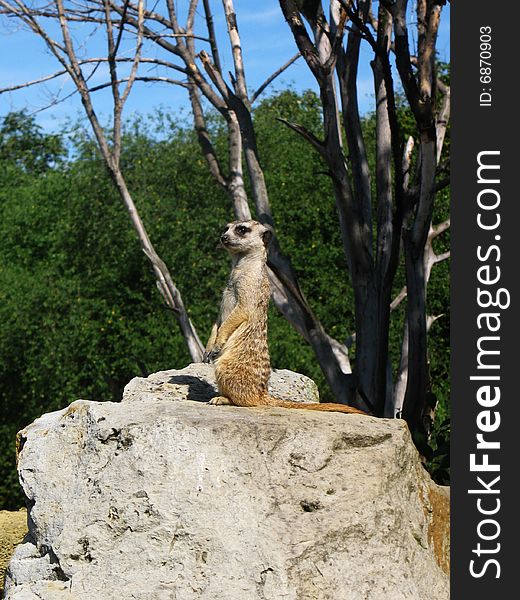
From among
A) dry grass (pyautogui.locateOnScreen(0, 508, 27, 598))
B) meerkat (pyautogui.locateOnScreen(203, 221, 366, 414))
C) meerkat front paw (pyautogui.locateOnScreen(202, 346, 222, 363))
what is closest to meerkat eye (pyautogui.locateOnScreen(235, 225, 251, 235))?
meerkat (pyautogui.locateOnScreen(203, 221, 366, 414))

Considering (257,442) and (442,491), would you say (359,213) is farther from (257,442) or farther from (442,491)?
(257,442)

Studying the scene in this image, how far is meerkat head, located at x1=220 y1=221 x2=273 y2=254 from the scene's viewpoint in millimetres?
4918

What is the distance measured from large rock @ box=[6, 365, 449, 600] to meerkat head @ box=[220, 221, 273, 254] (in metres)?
1.10

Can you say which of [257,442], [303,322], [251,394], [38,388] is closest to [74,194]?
[38,388]

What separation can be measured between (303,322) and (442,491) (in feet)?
9.98

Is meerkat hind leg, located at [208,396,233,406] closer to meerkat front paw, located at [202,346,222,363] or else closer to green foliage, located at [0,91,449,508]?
meerkat front paw, located at [202,346,222,363]

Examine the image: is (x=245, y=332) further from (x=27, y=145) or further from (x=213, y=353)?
(x=27, y=145)

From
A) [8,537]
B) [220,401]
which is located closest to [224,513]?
[220,401]

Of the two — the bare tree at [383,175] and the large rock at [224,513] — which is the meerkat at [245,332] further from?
the bare tree at [383,175]

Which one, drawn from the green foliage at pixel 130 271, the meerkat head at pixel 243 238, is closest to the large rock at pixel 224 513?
the meerkat head at pixel 243 238

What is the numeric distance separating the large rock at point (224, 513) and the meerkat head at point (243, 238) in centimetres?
110

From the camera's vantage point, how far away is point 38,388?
33.9ft

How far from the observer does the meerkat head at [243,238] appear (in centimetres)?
492

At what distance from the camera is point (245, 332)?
15.5 feet
